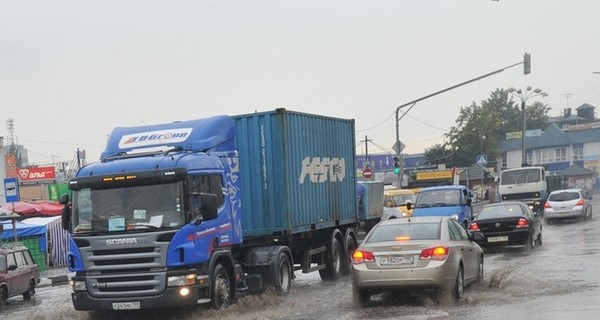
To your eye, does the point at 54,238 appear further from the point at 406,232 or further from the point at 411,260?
the point at 411,260

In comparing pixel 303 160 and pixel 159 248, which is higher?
pixel 303 160

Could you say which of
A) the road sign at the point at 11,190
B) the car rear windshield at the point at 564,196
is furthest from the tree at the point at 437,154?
the road sign at the point at 11,190

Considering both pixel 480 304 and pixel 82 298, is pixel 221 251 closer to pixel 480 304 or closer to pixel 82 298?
pixel 82 298

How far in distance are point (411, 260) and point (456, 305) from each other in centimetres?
105

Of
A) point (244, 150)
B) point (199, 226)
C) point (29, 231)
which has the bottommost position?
point (29, 231)

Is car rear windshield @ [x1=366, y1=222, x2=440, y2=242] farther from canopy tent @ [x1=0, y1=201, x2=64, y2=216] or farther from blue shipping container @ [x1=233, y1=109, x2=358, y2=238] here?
canopy tent @ [x1=0, y1=201, x2=64, y2=216]

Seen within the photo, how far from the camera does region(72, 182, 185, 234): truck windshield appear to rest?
10.8 metres

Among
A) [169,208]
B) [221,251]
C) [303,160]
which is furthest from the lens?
[303,160]

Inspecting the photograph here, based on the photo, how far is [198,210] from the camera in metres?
11.1

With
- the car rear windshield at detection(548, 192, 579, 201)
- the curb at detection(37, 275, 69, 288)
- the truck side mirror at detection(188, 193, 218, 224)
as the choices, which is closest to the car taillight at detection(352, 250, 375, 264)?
the truck side mirror at detection(188, 193, 218, 224)

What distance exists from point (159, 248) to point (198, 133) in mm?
2604

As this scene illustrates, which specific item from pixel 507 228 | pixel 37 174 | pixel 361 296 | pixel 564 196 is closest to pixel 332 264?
pixel 361 296

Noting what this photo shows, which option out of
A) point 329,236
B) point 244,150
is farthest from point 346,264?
point 244,150

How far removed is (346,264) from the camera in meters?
17.7
